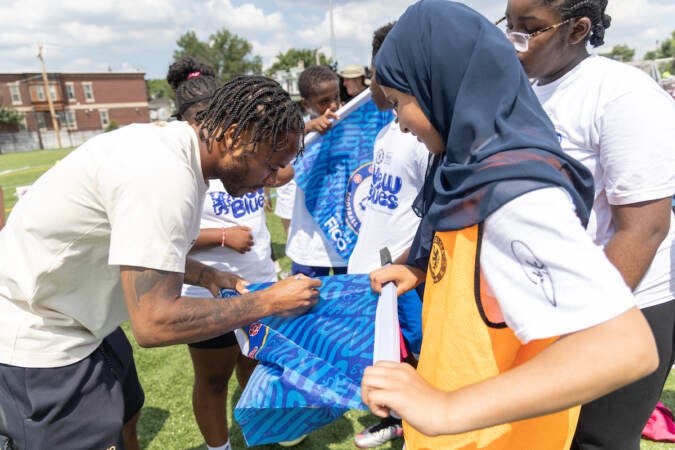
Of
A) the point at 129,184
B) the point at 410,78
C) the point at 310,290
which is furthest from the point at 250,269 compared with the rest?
the point at 410,78

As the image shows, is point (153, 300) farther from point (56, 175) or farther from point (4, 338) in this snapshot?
point (4, 338)

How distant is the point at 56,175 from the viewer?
1582 mm

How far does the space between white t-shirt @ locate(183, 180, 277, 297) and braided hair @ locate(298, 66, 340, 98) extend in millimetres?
1759

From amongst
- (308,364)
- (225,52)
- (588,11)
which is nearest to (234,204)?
(308,364)

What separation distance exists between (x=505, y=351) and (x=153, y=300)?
3.46 feet

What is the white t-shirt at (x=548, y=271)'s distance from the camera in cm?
83

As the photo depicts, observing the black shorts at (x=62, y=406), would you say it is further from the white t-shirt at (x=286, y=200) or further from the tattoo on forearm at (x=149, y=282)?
the white t-shirt at (x=286, y=200)

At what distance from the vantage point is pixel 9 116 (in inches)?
1989

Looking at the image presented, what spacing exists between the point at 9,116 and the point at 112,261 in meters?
62.1

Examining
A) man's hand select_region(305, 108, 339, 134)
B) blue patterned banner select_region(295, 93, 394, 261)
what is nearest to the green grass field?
blue patterned banner select_region(295, 93, 394, 261)

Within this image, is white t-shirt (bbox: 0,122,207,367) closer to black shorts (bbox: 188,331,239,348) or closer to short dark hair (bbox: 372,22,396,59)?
black shorts (bbox: 188,331,239,348)

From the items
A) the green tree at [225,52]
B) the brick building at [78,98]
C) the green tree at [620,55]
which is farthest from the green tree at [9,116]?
the green tree at [620,55]

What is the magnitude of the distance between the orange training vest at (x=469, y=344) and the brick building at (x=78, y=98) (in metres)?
65.2

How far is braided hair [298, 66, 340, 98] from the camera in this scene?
4.44 m
